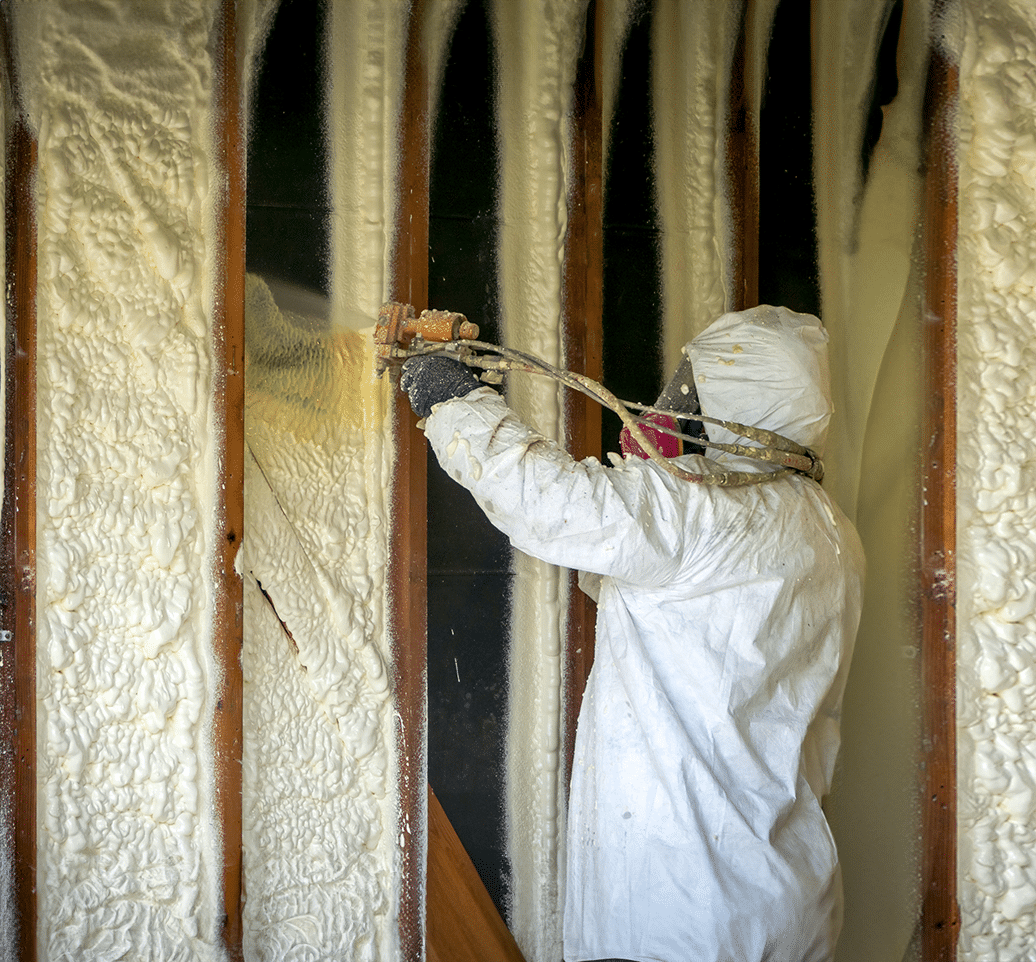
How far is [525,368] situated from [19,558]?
32.1 inches

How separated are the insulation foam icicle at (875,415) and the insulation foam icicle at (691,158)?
21 centimetres

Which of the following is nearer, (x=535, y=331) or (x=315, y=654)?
(x=315, y=654)

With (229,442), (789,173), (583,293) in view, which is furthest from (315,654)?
(789,173)

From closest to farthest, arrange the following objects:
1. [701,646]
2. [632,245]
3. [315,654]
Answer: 1. [701,646]
2. [315,654]
3. [632,245]

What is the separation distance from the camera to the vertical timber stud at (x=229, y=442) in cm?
149

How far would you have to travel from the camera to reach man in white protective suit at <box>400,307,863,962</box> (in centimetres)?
122

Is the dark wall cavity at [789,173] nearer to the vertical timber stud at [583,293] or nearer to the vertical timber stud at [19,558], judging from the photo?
the vertical timber stud at [583,293]

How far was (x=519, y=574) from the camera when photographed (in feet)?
5.71

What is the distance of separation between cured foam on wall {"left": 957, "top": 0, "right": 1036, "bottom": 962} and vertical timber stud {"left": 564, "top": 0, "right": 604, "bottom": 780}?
2.13ft

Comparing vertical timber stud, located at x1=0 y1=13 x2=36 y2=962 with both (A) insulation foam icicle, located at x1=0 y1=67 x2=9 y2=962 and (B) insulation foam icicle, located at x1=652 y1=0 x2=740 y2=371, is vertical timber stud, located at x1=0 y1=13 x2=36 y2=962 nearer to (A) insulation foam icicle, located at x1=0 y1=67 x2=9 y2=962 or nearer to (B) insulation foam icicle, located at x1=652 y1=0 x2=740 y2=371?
(A) insulation foam icicle, located at x1=0 y1=67 x2=9 y2=962

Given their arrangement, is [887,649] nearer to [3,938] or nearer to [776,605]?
[776,605]

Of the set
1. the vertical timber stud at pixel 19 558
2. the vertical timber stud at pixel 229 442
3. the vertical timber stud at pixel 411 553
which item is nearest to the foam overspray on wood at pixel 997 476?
the vertical timber stud at pixel 411 553

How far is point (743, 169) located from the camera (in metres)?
1.87

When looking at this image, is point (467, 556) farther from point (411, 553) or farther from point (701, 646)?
point (701, 646)
